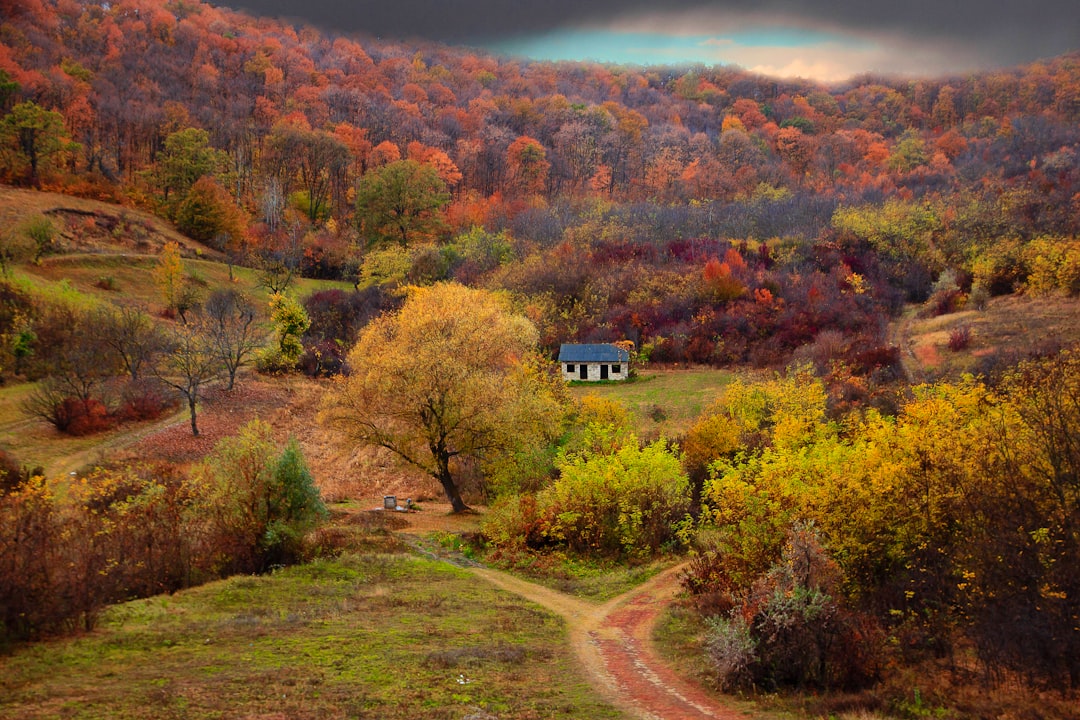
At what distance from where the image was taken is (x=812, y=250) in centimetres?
7475

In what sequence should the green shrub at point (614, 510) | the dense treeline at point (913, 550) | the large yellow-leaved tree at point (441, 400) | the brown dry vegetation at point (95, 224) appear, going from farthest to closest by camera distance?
1. the brown dry vegetation at point (95, 224)
2. the large yellow-leaved tree at point (441, 400)
3. the green shrub at point (614, 510)
4. the dense treeline at point (913, 550)

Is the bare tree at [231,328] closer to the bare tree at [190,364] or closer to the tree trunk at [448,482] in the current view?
the bare tree at [190,364]

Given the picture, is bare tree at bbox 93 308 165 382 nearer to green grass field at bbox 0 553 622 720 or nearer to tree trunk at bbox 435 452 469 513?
tree trunk at bbox 435 452 469 513

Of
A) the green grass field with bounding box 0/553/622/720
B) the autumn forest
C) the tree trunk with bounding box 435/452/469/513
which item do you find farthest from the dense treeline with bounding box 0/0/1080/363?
the green grass field with bounding box 0/553/622/720

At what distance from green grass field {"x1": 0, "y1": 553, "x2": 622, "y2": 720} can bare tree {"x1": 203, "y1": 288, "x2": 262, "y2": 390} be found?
33240mm

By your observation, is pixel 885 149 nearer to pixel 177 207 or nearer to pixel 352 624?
pixel 177 207

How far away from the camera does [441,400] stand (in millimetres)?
34312

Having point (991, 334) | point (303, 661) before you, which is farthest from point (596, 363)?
point (303, 661)

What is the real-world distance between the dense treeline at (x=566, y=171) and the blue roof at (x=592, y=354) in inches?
200

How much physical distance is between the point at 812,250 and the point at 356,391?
5440 cm

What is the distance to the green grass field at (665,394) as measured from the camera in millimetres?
41438

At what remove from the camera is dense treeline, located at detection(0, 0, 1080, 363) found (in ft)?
218

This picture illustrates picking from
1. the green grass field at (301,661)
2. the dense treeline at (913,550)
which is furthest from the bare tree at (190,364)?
the dense treeline at (913,550)

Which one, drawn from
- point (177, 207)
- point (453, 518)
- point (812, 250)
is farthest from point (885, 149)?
point (453, 518)
